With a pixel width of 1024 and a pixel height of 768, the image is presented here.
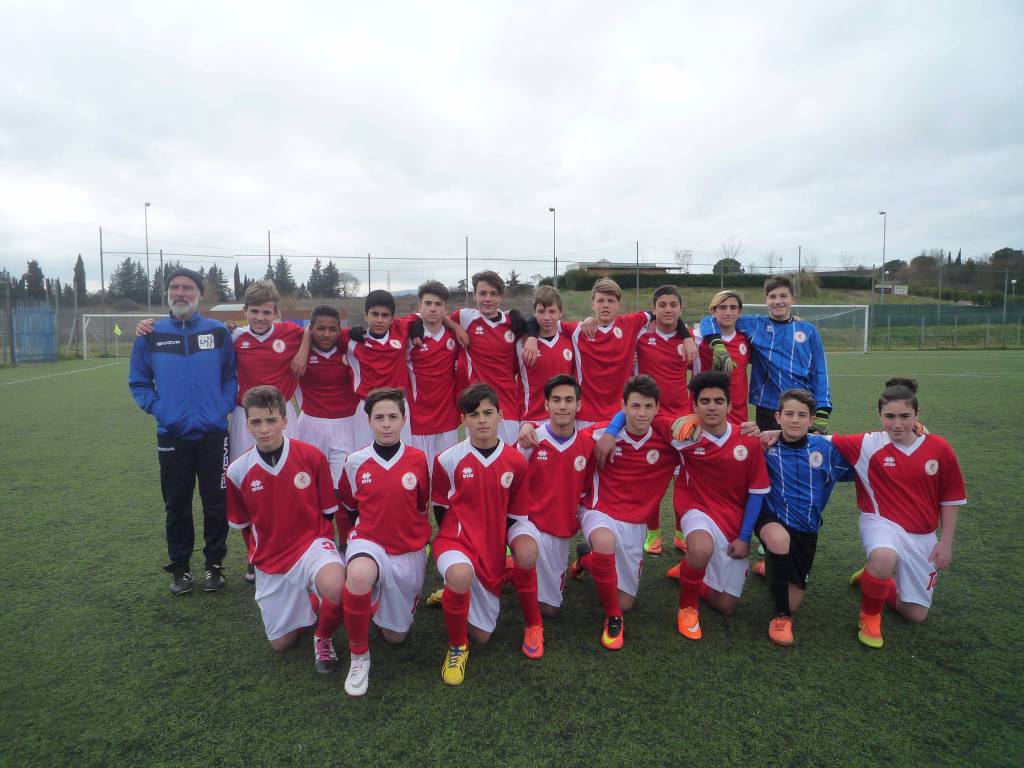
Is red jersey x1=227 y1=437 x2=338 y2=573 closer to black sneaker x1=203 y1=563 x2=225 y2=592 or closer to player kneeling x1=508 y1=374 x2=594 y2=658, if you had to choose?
black sneaker x1=203 y1=563 x2=225 y2=592

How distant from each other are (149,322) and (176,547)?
1258 mm

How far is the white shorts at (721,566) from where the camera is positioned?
304cm

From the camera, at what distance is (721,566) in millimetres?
3066

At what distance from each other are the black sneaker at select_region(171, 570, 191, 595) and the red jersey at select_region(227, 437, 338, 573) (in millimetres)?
692

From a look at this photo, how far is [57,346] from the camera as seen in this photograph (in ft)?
69.1

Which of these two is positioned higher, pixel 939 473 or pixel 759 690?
pixel 939 473

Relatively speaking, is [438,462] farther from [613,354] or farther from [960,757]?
[960,757]

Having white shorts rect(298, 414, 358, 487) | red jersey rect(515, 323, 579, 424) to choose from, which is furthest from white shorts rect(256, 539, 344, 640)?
red jersey rect(515, 323, 579, 424)

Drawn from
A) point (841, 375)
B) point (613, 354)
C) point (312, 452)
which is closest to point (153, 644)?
point (312, 452)

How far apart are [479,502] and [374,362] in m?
1.43

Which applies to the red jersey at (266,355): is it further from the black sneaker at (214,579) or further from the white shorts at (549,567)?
the white shorts at (549,567)

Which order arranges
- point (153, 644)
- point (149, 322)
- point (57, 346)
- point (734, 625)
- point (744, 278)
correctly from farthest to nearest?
point (744, 278) → point (57, 346) → point (149, 322) → point (734, 625) → point (153, 644)

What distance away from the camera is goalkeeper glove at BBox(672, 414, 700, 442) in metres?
3.01

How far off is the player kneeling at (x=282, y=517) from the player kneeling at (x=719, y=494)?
1.79m
